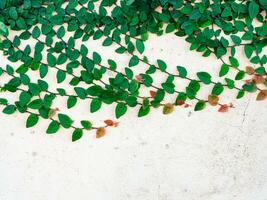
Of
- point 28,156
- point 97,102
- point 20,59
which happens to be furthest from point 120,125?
point 20,59

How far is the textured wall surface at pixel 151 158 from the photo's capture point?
1816mm

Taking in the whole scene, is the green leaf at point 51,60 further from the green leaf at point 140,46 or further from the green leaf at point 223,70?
the green leaf at point 223,70

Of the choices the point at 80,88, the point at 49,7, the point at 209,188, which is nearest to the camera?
the point at 209,188

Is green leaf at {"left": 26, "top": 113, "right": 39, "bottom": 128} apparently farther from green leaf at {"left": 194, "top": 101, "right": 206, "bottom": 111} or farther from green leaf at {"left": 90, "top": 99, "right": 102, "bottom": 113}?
green leaf at {"left": 194, "top": 101, "right": 206, "bottom": 111}

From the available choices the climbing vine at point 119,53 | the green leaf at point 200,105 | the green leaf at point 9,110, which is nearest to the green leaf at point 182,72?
the climbing vine at point 119,53

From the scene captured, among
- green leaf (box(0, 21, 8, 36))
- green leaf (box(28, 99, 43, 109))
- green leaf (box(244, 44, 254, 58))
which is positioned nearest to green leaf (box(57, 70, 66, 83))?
green leaf (box(28, 99, 43, 109))

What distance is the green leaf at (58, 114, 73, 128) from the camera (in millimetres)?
1905

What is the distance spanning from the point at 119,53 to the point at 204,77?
40 cm

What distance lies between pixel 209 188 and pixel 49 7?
1112 mm

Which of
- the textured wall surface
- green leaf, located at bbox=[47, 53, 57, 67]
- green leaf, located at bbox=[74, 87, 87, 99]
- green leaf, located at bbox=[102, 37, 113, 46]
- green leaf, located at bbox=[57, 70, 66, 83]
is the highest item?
green leaf, located at bbox=[102, 37, 113, 46]

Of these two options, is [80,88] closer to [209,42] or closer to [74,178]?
[74,178]

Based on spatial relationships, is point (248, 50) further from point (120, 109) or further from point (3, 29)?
point (3, 29)

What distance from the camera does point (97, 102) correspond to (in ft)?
6.26

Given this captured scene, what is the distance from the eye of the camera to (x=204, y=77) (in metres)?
1.89
